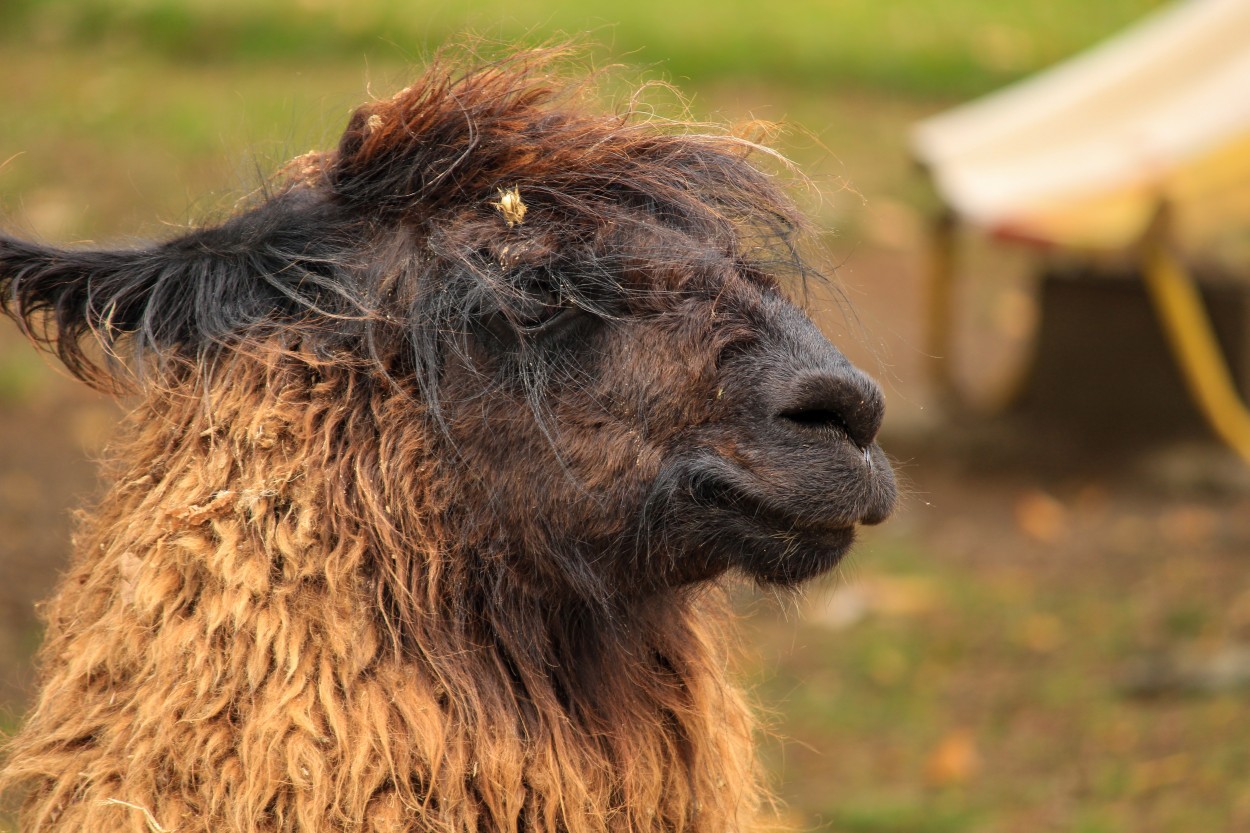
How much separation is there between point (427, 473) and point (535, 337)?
0.27 meters

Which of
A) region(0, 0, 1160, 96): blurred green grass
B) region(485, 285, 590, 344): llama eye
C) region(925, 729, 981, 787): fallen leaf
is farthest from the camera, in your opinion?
region(0, 0, 1160, 96): blurred green grass

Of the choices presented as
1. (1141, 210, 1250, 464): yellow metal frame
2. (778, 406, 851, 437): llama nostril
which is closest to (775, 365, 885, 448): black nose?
(778, 406, 851, 437): llama nostril

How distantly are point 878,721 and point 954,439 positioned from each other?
312 centimetres

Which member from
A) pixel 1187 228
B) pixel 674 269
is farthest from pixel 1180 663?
pixel 674 269

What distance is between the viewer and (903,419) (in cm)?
819

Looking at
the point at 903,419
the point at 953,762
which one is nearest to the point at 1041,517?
the point at 903,419

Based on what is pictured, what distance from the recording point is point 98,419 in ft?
23.5

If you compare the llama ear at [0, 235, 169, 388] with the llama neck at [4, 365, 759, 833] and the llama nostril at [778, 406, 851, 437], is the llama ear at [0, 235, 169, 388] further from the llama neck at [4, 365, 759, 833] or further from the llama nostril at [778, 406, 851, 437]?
the llama nostril at [778, 406, 851, 437]

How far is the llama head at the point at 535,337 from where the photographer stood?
6.78 ft

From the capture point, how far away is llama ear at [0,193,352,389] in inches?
83.5

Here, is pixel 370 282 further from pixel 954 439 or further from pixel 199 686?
pixel 954 439

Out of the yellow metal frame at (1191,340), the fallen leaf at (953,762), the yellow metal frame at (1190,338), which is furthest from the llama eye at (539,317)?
the yellow metal frame at (1190,338)

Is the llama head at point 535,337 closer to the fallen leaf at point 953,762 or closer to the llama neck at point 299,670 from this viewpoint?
the llama neck at point 299,670

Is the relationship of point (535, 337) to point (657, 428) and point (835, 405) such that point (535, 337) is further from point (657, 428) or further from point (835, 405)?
point (835, 405)
